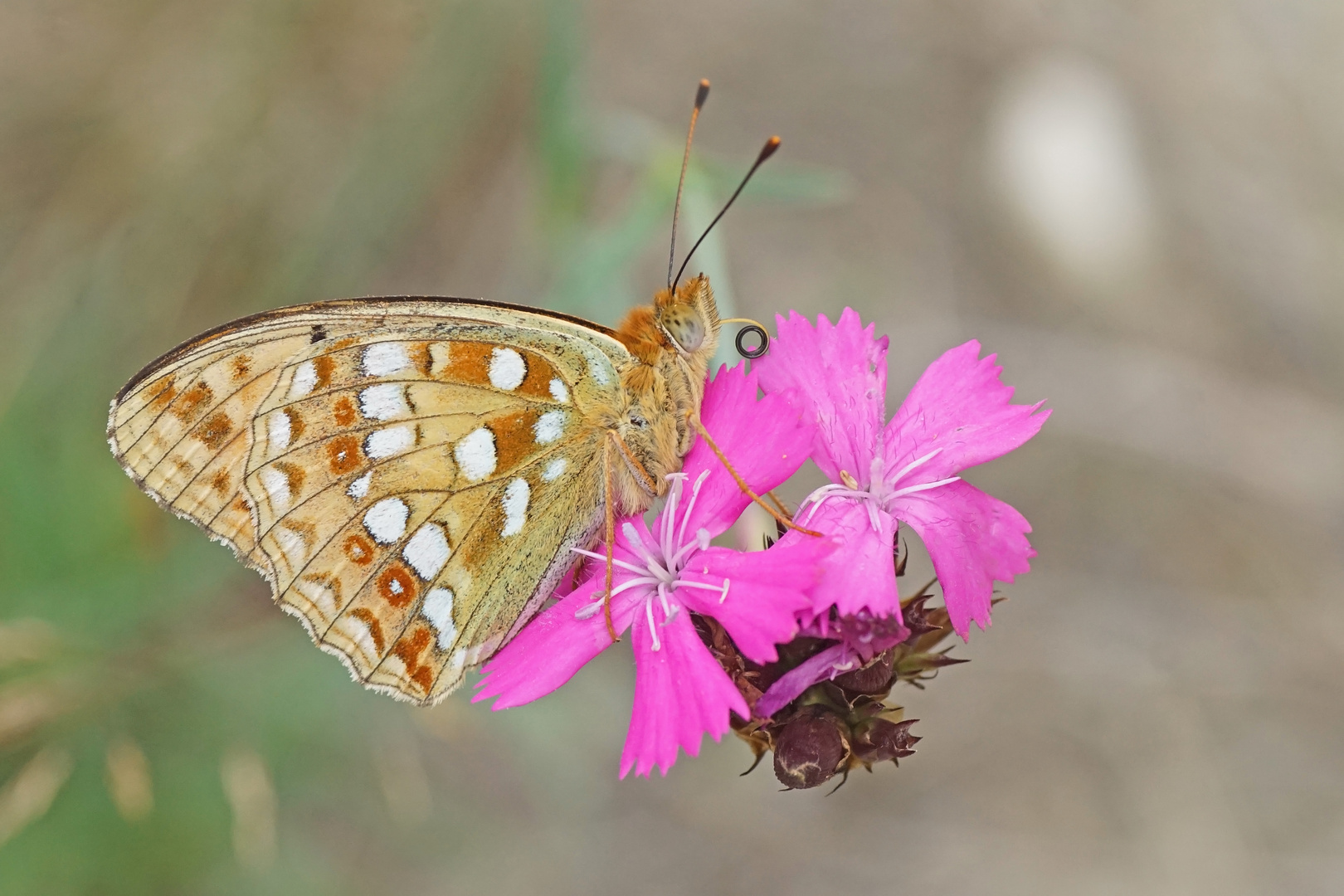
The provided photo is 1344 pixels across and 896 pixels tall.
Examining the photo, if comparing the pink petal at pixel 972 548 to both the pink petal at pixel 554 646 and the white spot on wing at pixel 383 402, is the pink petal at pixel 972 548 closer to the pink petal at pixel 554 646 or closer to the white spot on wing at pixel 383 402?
the pink petal at pixel 554 646

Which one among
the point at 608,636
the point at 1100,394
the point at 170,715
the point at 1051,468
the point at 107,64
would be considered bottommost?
the point at 170,715

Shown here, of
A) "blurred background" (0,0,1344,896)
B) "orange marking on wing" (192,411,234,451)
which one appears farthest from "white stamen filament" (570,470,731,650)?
"blurred background" (0,0,1344,896)

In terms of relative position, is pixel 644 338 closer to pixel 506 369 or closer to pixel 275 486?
pixel 506 369

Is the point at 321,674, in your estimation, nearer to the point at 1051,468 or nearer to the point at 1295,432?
the point at 1051,468

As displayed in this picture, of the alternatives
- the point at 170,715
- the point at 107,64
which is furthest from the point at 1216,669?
the point at 107,64

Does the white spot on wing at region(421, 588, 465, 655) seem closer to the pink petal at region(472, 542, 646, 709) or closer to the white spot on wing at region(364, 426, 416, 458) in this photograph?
the pink petal at region(472, 542, 646, 709)

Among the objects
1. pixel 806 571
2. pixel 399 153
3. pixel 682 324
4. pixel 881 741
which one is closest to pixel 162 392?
pixel 682 324
